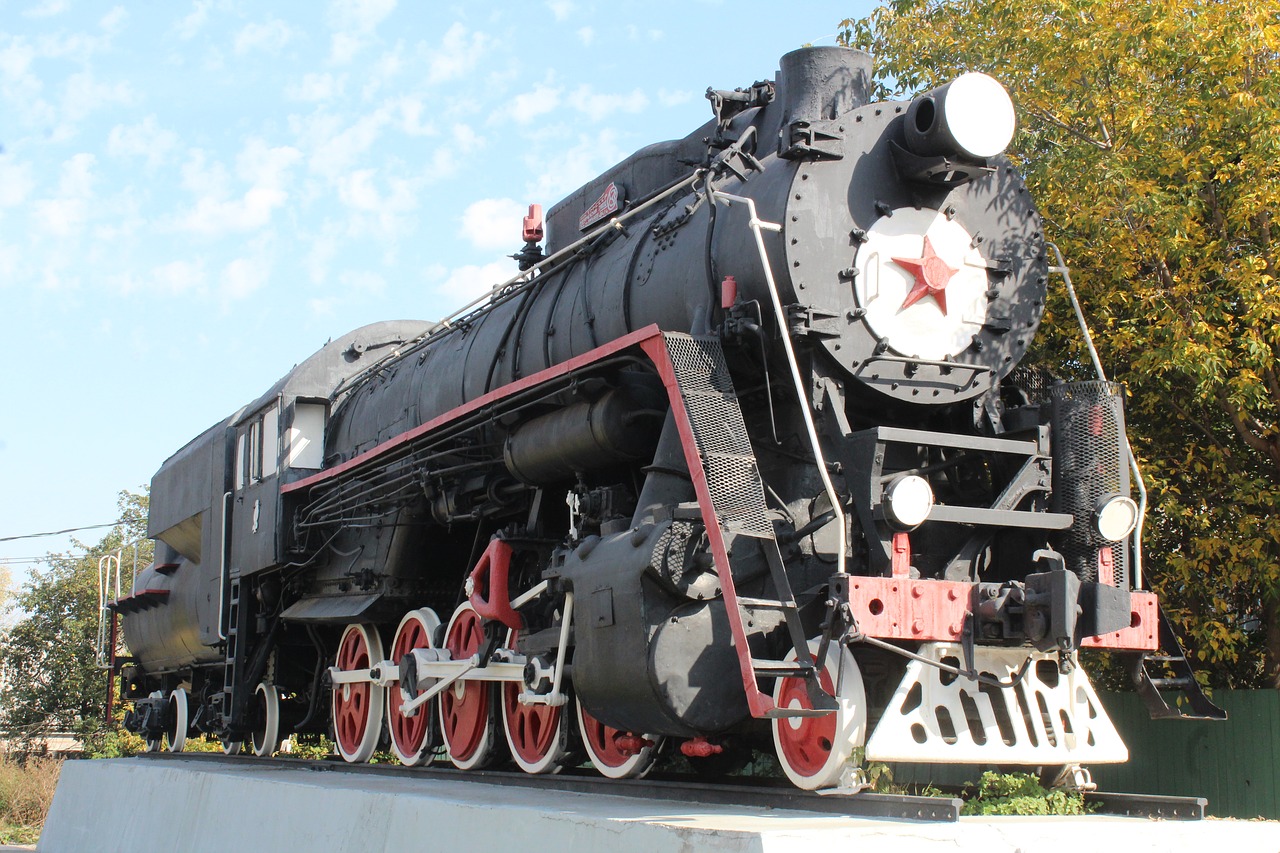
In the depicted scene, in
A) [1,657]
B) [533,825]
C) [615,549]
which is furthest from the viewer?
[1,657]

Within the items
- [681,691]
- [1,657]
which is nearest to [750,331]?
[681,691]

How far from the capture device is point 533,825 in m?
5.31

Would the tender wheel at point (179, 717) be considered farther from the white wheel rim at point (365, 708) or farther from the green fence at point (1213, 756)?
the green fence at point (1213, 756)

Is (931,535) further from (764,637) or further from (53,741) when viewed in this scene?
(53,741)

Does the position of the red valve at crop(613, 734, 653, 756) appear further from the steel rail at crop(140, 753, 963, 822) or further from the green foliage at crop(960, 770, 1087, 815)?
the green foliage at crop(960, 770, 1087, 815)

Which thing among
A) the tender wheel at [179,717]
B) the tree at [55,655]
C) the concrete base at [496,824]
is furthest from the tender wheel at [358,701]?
the tree at [55,655]

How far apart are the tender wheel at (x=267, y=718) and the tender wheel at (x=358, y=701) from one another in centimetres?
106

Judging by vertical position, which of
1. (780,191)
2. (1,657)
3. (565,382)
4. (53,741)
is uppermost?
(780,191)

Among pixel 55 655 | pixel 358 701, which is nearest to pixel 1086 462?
pixel 358 701

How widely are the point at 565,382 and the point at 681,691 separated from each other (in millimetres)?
1968

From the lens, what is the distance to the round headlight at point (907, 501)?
5344 mm

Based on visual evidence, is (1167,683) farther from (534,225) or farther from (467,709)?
(534,225)

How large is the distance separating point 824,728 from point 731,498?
44.8 inches

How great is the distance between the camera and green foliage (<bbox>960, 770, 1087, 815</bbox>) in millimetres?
5676
